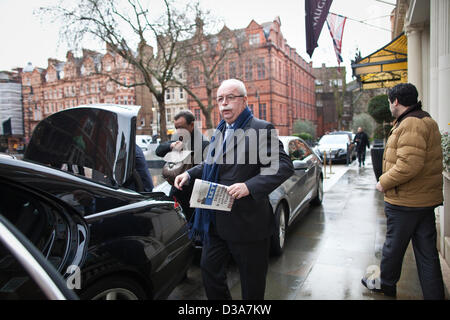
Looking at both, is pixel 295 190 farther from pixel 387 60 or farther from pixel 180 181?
→ pixel 387 60

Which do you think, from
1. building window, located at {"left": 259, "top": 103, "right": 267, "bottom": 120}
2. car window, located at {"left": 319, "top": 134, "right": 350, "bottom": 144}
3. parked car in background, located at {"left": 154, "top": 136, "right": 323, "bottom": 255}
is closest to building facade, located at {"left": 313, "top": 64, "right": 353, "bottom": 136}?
building window, located at {"left": 259, "top": 103, "right": 267, "bottom": 120}

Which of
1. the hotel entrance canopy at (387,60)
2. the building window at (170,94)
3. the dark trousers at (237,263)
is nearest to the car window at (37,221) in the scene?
the dark trousers at (237,263)

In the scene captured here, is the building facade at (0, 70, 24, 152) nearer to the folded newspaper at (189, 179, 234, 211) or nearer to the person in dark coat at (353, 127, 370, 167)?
the person in dark coat at (353, 127, 370, 167)

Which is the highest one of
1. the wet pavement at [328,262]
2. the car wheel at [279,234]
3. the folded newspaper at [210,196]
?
the folded newspaper at [210,196]

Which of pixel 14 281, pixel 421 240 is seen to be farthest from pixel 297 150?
pixel 14 281

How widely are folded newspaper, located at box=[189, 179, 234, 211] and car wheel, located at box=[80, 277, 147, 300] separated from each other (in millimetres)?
694

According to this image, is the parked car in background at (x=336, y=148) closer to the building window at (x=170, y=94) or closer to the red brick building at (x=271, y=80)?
the red brick building at (x=271, y=80)

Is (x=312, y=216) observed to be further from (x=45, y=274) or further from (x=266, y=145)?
(x=45, y=274)

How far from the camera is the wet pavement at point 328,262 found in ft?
11.2

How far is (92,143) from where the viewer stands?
2.87m

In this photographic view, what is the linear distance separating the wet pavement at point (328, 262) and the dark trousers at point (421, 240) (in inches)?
20.7

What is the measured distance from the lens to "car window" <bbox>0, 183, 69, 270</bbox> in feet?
6.26

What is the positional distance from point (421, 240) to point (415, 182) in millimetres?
508
